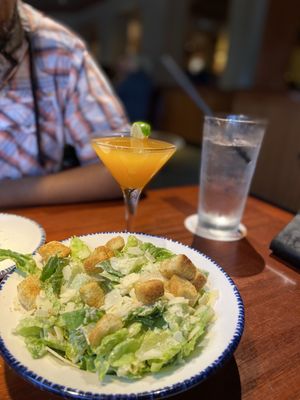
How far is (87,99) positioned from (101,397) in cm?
106

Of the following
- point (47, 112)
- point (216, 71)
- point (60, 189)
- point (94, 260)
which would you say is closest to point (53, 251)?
point (94, 260)

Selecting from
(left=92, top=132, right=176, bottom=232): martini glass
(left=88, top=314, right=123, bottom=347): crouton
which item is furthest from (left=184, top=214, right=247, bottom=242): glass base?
(left=88, top=314, right=123, bottom=347): crouton

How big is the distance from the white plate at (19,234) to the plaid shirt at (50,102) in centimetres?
41

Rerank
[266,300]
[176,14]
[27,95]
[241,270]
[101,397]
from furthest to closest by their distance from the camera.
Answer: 1. [176,14]
2. [27,95]
3. [241,270]
4. [266,300]
5. [101,397]

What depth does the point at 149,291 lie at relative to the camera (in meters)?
0.47

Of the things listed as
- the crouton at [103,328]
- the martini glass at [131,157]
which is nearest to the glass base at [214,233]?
the martini glass at [131,157]

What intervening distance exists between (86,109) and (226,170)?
0.59m

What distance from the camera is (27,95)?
117cm

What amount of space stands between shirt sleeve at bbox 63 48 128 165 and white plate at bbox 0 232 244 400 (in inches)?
32.2

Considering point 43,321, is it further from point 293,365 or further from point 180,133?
point 180,133

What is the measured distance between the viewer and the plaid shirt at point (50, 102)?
3.78ft

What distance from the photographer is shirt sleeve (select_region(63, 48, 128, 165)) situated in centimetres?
124

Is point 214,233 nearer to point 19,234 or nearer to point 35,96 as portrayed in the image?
point 19,234

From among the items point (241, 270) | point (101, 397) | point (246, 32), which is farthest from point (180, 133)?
point (101, 397)
